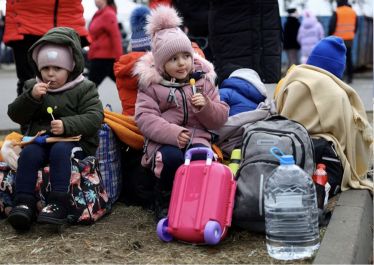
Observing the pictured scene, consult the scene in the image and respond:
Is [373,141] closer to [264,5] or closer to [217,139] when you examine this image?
[217,139]

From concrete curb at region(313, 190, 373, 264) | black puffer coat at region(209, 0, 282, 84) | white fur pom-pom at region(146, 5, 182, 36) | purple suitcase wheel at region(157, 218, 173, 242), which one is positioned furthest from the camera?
black puffer coat at region(209, 0, 282, 84)

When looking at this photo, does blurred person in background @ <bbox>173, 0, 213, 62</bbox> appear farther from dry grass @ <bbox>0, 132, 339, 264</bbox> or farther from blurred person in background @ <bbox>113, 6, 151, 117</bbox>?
dry grass @ <bbox>0, 132, 339, 264</bbox>

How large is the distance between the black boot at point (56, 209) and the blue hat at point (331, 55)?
87.1 inches

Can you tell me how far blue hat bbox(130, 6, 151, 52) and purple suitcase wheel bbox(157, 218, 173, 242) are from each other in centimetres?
184

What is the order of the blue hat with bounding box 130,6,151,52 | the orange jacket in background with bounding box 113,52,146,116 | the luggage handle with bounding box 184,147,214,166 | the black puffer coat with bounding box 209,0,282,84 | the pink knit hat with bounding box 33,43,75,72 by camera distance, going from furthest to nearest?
the black puffer coat with bounding box 209,0,282,84
the blue hat with bounding box 130,6,151,52
the orange jacket in background with bounding box 113,52,146,116
the pink knit hat with bounding box 33,43,75,72
the luggage handle with bounding box 184,147,214,166

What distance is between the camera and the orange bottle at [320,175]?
4.31m

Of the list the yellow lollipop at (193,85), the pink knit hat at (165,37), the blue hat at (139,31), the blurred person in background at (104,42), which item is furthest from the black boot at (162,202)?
the blurred person in background at (104,42)

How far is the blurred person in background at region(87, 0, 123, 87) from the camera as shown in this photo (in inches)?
383

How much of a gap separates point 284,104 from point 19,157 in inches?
74.6

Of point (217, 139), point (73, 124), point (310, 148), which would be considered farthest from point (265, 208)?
point (73, 124)

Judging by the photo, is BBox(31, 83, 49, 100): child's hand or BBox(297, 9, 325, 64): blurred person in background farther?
BBox(297, 9, 325, 64): blurred person in background

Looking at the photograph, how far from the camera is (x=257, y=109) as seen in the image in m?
4.82

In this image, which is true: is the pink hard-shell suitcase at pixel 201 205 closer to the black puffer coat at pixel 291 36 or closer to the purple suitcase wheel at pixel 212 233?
the purple suitcase wheel at pixel 212 233

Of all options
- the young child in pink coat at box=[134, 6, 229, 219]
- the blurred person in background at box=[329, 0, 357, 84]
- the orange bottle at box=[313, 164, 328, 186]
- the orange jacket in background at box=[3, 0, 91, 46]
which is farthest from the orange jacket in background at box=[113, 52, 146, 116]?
the blurred person in background at box=[329, 0, 357, 84]
